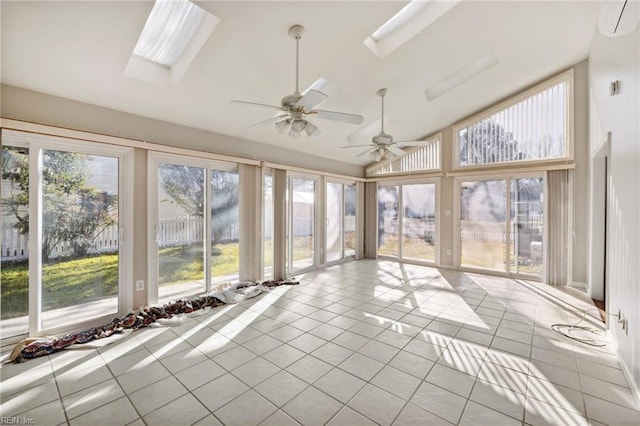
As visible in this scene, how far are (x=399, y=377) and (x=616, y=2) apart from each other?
2769 mm

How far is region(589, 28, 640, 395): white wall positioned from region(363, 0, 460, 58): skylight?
5.42 ft

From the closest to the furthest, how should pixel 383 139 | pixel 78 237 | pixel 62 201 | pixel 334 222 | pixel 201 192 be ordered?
pixel 62 201, pixel 78 237, pixel 383 139, pixel 201 192, pixel 334 222

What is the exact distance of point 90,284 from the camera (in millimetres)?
3166

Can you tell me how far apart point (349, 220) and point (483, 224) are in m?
3.05

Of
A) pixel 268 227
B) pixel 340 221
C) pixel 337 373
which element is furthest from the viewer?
pixel 340 221

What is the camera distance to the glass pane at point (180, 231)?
145 inches

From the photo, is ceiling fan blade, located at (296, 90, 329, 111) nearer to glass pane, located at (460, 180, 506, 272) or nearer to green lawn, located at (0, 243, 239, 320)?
green lawn, located at (0, 243, 239, 320)

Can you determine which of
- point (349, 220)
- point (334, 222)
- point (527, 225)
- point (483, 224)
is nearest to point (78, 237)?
point (334, 222)

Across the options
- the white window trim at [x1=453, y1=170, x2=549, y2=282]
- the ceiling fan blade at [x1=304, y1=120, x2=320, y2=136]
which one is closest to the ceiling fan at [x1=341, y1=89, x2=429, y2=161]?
the ceiling fan blade at [x1=304, y1=120, x2=320, y2=136]

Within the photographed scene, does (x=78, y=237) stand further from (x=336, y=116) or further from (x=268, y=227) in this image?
(x=336, y=116)

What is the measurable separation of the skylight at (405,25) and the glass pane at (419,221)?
379 centimetres

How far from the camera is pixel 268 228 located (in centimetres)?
503

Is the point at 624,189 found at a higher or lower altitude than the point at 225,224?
higher

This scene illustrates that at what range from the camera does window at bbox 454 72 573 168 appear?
15.4 feet
